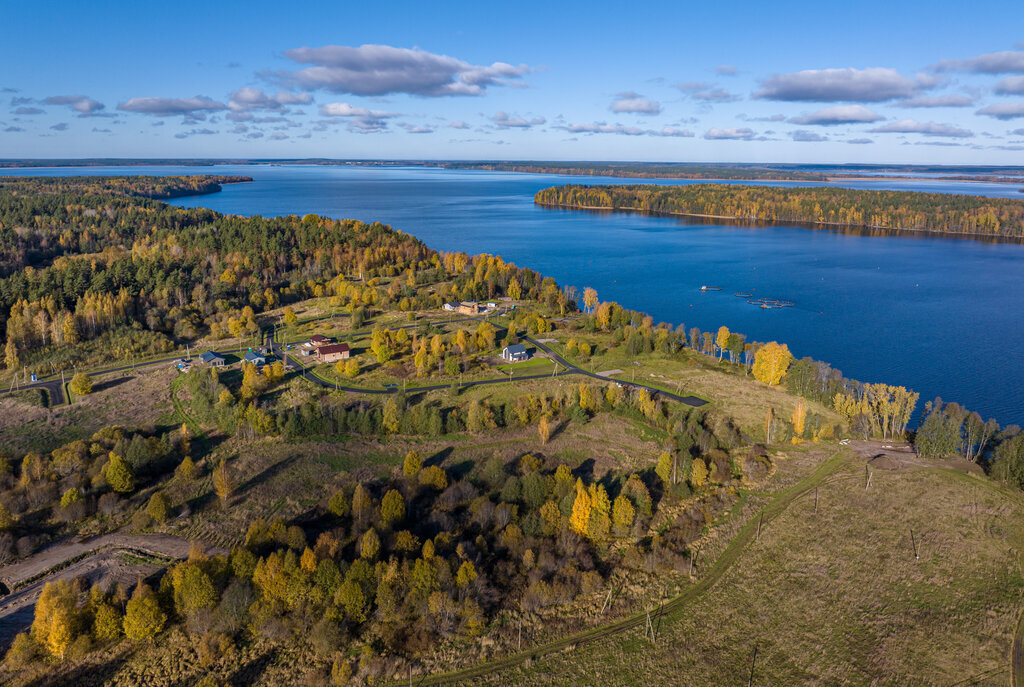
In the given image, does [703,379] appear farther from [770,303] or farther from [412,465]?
[770,303]

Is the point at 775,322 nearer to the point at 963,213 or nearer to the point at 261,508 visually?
the point at 261,508

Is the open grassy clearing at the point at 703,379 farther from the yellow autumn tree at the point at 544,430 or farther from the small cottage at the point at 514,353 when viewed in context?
the yellow autumn tree at the point at 544,430

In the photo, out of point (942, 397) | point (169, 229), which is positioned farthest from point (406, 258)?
point (942, 397)

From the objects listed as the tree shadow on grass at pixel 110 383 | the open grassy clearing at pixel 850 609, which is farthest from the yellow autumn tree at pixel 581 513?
the tree shadow on grass at pixel 110 383

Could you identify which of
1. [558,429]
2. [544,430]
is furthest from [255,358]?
[558,429]

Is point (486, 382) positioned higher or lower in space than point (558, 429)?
higher
